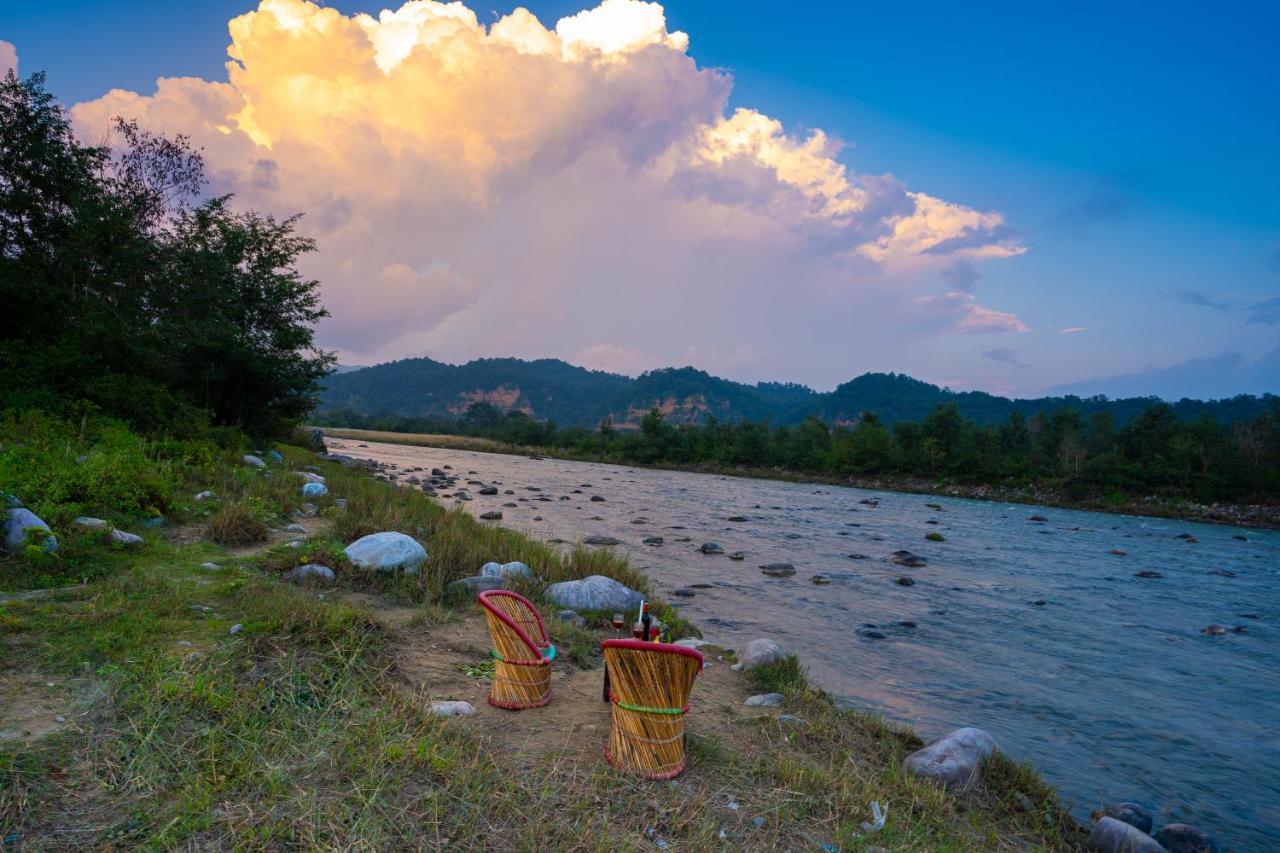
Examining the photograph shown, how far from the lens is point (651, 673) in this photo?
4.55 m

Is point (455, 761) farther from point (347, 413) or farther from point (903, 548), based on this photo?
point (347, 413)

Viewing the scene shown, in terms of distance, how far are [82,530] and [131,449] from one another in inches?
211

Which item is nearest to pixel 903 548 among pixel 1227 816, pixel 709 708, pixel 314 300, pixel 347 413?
pixel 1227 816

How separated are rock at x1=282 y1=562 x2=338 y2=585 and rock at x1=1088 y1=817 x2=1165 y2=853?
8.50m

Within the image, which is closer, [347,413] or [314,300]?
[314,300]

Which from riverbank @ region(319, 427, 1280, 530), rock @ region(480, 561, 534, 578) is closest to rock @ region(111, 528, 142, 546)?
rock @ region(480, 561, 534, 578)

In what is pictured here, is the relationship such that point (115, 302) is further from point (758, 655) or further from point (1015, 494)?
point (1015, 494)

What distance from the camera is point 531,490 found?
3356cm

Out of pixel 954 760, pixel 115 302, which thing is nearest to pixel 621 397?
pixel 115 302

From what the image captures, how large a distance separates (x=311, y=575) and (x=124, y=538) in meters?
2.31

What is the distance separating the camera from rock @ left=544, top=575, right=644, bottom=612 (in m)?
9.49

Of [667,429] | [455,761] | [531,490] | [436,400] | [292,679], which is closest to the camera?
[455,761]

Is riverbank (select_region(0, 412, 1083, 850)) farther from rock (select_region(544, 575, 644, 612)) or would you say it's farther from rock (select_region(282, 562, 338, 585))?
rock (select_region(544, 575, 644, 612))

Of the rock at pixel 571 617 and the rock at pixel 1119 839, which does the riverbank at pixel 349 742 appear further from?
the rock at pixel 571 617
